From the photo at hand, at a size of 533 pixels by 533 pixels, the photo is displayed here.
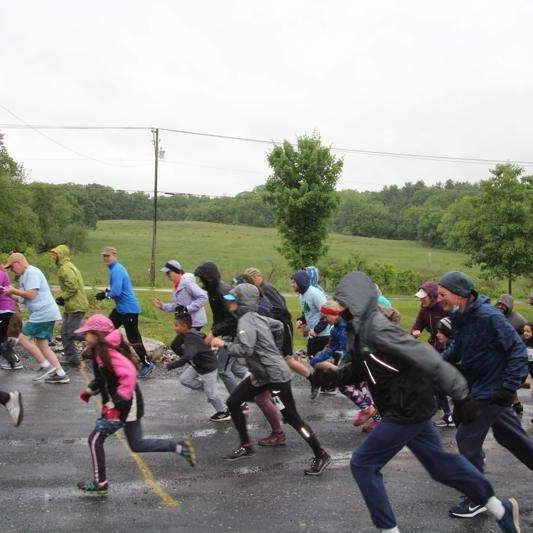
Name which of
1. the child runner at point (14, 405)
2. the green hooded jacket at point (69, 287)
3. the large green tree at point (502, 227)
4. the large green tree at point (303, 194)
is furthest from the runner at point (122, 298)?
the large green tree at point (502, 227)

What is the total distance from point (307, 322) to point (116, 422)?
416 centimetres

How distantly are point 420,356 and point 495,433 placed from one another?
1683 millimetres

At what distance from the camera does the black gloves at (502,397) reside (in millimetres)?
4922

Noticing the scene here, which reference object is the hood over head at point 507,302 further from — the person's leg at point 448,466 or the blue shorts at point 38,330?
the blue shorts at point 38,330

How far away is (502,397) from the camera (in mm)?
4938

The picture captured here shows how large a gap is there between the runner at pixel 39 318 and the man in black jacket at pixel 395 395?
593cm

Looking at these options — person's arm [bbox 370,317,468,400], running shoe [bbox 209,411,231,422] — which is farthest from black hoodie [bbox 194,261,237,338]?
person's arm [bbox 370,317,468,400]

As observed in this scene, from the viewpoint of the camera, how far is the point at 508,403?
5016mm

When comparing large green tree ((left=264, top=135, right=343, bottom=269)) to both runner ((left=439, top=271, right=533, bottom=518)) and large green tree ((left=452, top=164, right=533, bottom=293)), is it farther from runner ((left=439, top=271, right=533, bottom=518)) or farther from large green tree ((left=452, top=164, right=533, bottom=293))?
runner ((left=439, top=271, right=533, bottom=518))

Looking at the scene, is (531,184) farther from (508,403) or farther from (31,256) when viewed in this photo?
(508,403)

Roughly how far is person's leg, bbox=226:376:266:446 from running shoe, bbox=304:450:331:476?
0.78 meters

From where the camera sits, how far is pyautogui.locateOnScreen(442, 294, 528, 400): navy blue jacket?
16.1 feet

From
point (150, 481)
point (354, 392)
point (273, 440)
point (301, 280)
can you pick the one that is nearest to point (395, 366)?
point (150, 481)

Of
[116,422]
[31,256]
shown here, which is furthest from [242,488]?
[31,256]
